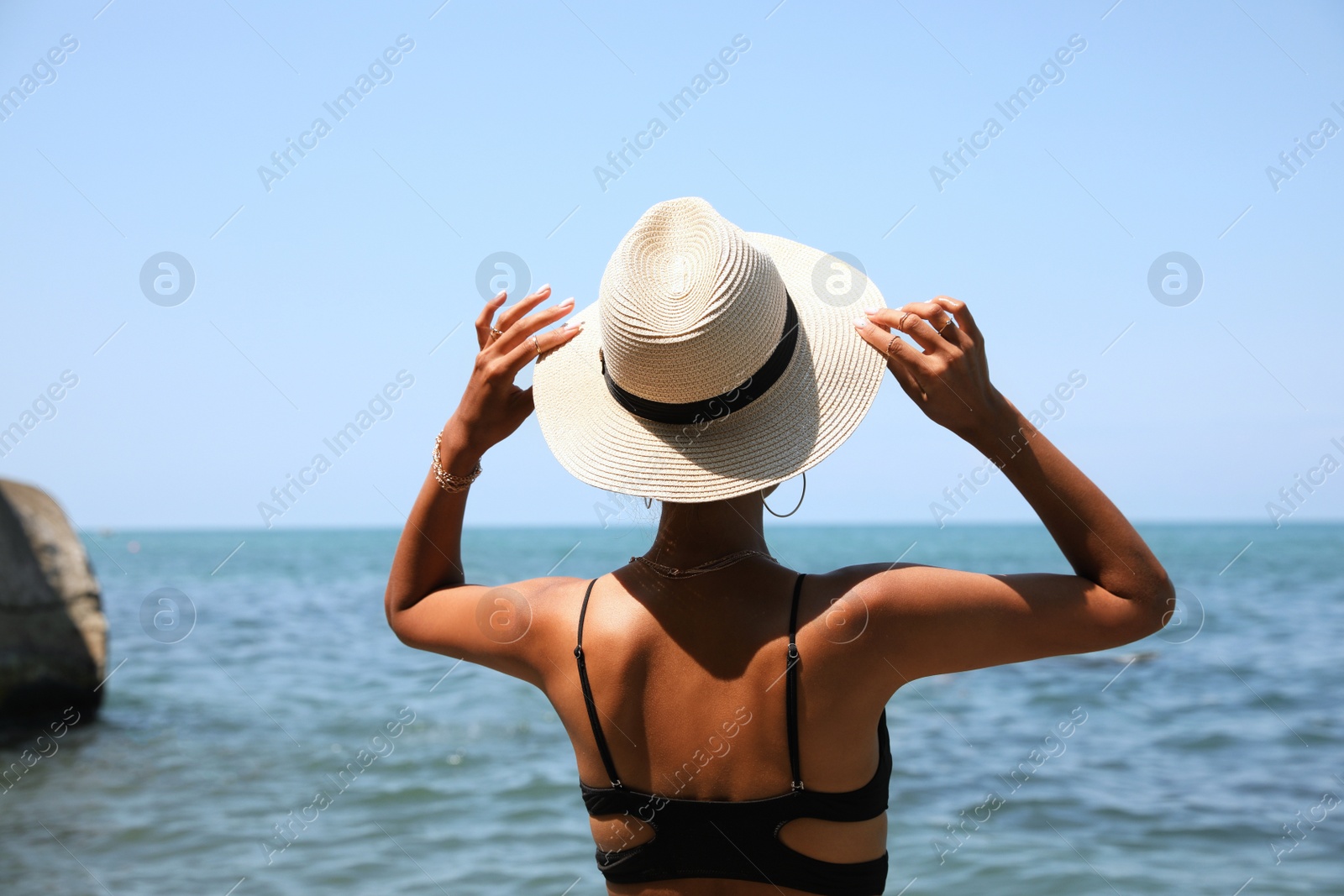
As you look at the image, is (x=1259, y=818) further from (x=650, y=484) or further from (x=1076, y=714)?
(x=650, y=484)

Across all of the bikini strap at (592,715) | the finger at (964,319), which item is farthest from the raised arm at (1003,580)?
the bikini strap at (592,715)

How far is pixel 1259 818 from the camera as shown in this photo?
252 inches

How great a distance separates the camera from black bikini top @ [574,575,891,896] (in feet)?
5.35

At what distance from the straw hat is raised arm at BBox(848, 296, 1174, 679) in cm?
17

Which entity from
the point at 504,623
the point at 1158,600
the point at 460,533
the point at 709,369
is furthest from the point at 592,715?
the point at 1158,600

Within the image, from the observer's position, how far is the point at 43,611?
26.5ft

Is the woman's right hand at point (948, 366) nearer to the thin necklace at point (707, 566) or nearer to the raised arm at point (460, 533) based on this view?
the thin necklace at point (707, 566)

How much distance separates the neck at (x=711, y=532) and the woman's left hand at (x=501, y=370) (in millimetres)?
434

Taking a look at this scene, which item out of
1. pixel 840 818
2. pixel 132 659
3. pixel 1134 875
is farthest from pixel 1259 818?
pixel 132 659

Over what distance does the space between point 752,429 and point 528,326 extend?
516mm

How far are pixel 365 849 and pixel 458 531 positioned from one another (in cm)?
481

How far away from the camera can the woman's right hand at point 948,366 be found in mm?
1538

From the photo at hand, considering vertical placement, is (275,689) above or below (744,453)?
below

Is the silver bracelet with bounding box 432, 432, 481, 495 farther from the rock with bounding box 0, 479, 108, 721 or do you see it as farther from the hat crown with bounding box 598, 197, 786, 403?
the rock with bounding box 0, 479, 108, 721
